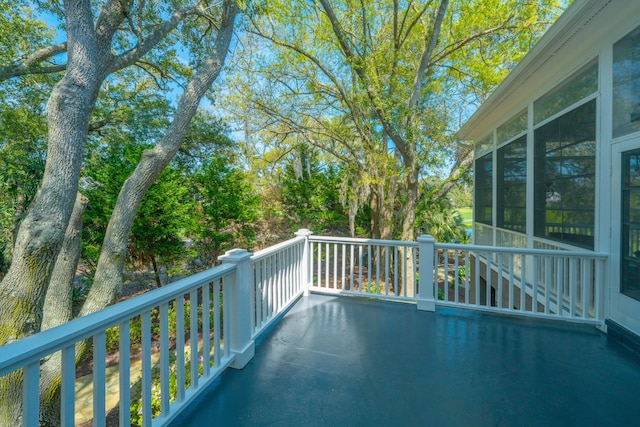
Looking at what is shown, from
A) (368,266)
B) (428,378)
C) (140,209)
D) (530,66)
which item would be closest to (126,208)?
(140,209)

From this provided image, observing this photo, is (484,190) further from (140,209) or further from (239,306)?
(140,209)

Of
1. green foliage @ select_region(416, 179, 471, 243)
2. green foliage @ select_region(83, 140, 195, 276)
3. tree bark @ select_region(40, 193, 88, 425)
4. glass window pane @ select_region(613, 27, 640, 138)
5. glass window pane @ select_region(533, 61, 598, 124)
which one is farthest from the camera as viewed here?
green foliage @ select_region(416, 179, 471, 243)

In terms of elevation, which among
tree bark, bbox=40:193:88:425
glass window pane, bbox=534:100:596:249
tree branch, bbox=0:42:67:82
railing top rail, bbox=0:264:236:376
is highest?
tree branch, bbox=0:42:67:82

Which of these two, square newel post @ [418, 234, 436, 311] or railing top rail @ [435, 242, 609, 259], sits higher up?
railing top rail @ [435, 242, 609, 259]

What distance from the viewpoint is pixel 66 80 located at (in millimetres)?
3711

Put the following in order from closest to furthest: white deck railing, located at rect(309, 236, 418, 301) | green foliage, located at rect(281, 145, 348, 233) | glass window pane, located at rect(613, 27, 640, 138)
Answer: glass window pane, located at rect(613, 27, 640, 138) → white deck railing, located at rect(309, 236, 418, 301) → green foliage, located at rect(281, 145, 348, 233)

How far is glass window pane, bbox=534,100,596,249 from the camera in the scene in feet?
9.57

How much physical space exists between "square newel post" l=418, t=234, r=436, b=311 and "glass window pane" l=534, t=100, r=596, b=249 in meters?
1.57

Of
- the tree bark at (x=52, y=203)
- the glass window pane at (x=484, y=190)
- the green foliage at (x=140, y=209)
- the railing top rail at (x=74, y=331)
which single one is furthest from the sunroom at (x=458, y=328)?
the green foliage at (x=140, y=209)

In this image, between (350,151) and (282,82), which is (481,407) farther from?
(282,82)

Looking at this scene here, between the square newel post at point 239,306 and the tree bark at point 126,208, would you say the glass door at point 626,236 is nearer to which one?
the square newel post at point 239,306

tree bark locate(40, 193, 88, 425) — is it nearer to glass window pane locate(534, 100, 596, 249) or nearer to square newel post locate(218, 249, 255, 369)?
square newel post locate(218, 249, 255, 369)

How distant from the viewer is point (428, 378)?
211cm

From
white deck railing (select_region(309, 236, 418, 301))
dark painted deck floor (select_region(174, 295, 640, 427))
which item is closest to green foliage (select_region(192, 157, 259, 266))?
white deck railing (select_region(309, 236, 418, 301))
